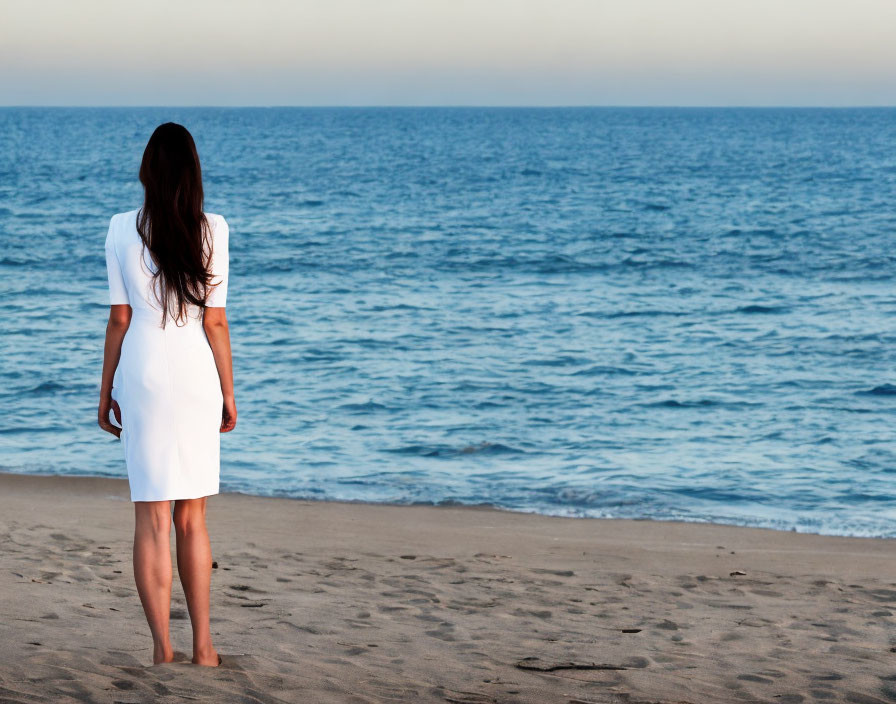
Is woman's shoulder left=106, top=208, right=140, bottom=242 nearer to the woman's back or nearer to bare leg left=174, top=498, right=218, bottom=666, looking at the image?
the woman's back

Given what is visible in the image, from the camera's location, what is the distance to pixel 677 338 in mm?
15711

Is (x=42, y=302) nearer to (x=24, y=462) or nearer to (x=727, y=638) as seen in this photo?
(x=24, y=462)

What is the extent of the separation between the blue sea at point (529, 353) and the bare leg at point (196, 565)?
4650 millimetres

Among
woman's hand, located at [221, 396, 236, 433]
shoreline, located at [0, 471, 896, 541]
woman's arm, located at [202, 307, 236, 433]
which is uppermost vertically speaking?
woman's arm, located at [202, 307, 236, 433]

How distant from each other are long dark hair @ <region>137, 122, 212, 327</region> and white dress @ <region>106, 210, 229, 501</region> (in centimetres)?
4

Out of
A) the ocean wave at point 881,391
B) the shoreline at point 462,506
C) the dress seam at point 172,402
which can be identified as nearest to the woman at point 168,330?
the dress seam at point 172,402

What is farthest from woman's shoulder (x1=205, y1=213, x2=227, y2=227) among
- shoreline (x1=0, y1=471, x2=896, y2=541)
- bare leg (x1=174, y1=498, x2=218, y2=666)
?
shoreline (x1=0, y1=471, x2=896, y2=541)

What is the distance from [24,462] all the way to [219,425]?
661 centimetres

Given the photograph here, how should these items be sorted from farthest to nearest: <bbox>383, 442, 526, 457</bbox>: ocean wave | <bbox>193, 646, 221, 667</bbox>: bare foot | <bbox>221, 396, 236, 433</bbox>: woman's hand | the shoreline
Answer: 1. <bbox>383, 442, 526, 457</bbox>: ocean wave
2. the shoreline
3. <bbox>193, 646, 221, 667</bbox>: bare foot
4. <bbox>221, 396, 236, 433</bbox>: woman's hand

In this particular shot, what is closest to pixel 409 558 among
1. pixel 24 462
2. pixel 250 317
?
pixel 24 462

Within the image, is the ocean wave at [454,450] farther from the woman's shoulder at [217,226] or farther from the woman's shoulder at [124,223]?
the woman's shoulder at [124,223]

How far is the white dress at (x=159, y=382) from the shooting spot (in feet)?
11.4

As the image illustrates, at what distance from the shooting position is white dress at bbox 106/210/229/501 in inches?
137

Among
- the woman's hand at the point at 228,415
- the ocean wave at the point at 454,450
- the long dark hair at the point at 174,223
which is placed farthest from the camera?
the ocean wave at the point at 454,450
